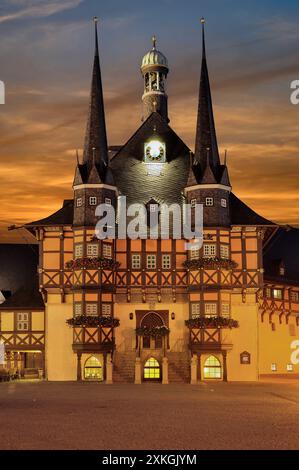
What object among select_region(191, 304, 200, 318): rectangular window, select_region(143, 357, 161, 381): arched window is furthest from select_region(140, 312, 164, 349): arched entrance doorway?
select_region(191, 304, 200, 318): rectangular window

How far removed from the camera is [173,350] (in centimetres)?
6525

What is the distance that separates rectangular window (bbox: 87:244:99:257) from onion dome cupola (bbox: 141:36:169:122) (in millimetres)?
17946

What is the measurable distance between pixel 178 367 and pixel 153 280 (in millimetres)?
6281

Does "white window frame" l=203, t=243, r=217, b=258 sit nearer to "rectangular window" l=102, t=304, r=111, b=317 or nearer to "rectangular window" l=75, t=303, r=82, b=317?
"rectangular window" l=102, t=304, r=111, b=317

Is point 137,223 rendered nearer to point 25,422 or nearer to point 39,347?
point 39,347

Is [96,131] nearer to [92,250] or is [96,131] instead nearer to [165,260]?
[92,250]

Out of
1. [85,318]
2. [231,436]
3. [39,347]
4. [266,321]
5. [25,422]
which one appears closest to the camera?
[231,436]

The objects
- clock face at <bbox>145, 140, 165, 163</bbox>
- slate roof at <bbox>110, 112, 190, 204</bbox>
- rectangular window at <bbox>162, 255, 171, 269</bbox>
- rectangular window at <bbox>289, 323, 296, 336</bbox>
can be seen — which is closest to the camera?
rectangular window at <bbox>162, 255, 171, 269</bbox>

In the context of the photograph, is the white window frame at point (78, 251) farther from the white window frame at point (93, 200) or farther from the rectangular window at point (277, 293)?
the rectangular window at point (277, 293)

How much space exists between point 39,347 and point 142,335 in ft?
29.4

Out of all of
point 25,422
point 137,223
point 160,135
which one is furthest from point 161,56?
point 25,422

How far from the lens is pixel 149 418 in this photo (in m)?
33.1

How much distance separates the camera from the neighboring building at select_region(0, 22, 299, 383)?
63688 millimetres

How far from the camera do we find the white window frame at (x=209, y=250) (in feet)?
210
